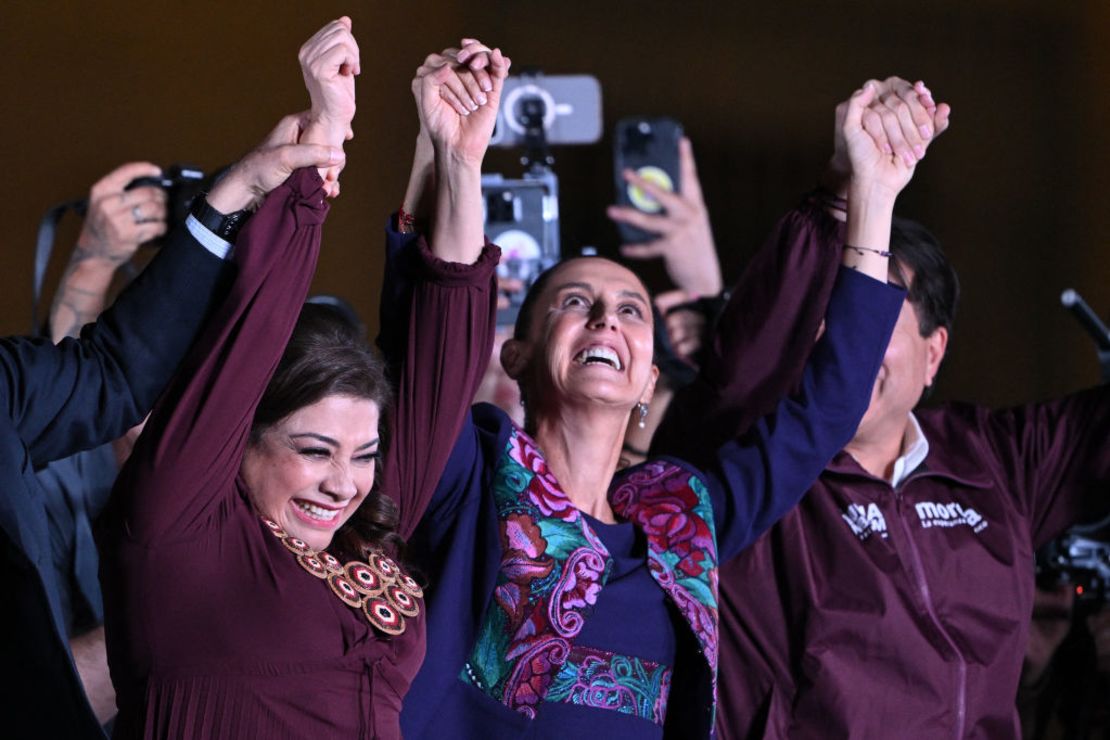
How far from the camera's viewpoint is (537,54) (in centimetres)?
401

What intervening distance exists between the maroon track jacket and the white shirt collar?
1 cm

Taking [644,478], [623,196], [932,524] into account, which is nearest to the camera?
[644,478]

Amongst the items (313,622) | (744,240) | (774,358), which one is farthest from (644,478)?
(744,240)

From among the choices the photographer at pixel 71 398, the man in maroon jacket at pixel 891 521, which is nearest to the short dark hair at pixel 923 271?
the man in maroon jacket at pixel 891 521

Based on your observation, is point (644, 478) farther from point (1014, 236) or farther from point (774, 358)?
point (1014, 236)

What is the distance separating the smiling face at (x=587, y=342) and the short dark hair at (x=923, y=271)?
0.40m

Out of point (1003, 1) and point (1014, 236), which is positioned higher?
point (1003, 1)

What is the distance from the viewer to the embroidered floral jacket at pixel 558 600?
1.58 m

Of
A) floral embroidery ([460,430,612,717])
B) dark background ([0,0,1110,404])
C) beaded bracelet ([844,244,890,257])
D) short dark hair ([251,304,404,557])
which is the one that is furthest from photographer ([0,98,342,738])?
dark background ([0,0,1110,404])

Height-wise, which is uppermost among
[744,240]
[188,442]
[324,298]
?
[188,442]

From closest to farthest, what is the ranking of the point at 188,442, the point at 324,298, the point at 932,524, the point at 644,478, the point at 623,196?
the point at 188,442 → the point at 644,478 → the point at 932,524 → the point at 324,298 → the point at 623,196

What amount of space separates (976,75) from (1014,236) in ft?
1.37

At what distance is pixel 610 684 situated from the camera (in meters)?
1.61

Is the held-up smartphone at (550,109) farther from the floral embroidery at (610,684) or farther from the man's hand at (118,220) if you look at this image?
the floral embroidery at (610,684)
